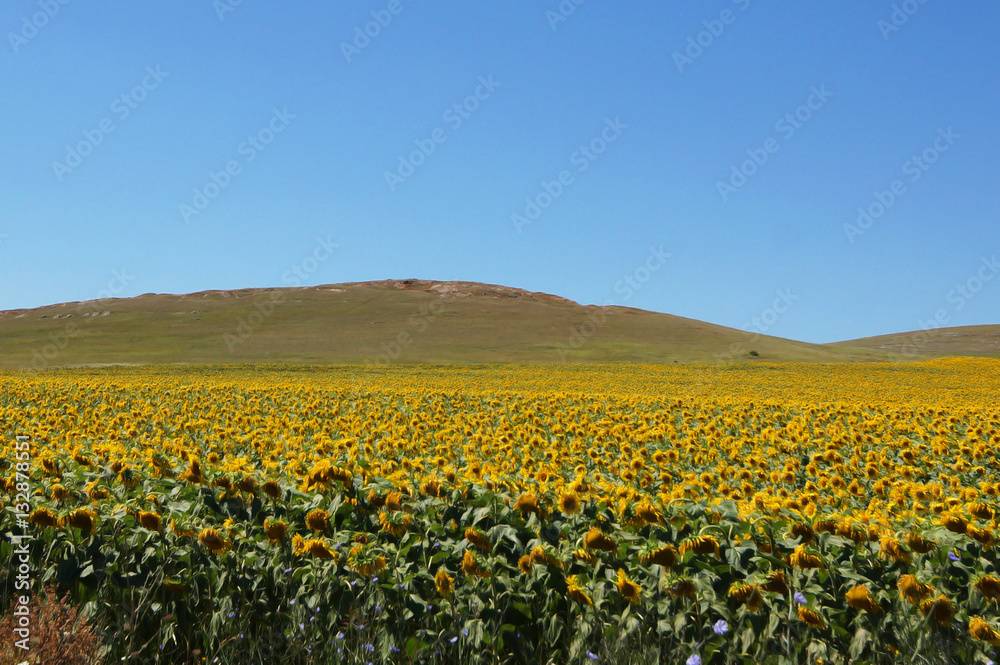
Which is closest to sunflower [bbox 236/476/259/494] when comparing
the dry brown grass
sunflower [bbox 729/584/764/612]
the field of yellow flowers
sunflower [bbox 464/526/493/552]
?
the field of yellow flowers

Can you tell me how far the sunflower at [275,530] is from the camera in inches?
165

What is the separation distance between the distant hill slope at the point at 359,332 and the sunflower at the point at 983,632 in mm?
59048

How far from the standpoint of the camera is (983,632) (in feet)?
11.0

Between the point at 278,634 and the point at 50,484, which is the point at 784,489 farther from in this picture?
the point at 50,484

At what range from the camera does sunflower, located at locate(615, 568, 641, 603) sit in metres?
3.64

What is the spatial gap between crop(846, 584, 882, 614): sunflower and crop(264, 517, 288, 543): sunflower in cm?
345

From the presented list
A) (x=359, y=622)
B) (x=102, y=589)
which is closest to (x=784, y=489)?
(x=359, y=622)

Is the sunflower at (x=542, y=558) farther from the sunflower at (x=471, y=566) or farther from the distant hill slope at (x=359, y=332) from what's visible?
the distant hill slope at (x=359, y=332)

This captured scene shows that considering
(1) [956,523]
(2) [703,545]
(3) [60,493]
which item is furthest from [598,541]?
(3) [60,493]

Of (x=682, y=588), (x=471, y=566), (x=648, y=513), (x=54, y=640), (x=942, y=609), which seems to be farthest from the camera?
(x=648, y=513)

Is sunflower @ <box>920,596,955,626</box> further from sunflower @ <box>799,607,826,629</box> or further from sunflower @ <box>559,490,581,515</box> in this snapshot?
sunflower @ <box>559,490,581,515</box>

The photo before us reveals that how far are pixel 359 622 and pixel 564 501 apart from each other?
5.21 ft

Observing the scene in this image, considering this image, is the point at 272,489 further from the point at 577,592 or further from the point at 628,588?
the point at 628,588

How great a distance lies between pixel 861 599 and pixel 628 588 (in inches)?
49.9
